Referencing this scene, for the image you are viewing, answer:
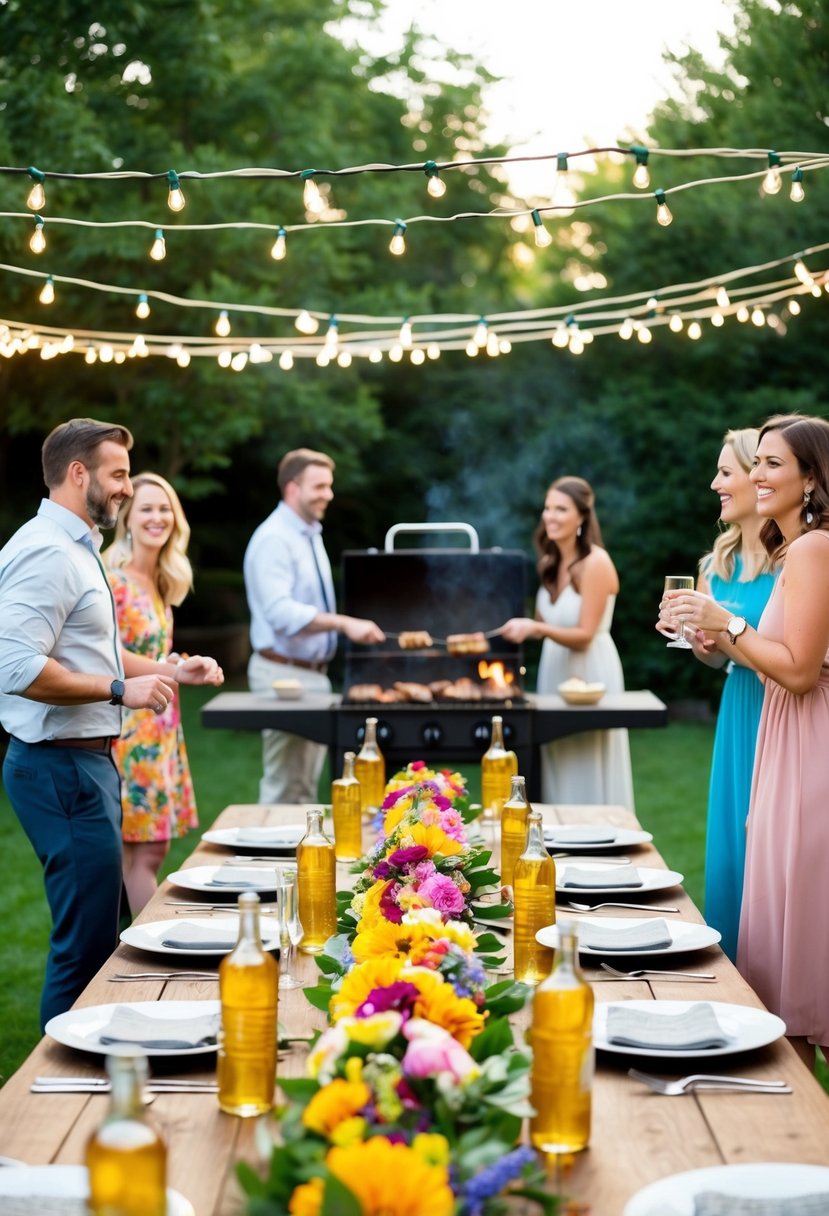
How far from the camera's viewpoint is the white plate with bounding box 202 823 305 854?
3.44 m

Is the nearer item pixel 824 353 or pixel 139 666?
pixel 139 666

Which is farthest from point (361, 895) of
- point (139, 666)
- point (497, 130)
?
point (497, 130)

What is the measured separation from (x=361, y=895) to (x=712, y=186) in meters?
11.7

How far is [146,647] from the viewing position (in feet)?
15.2

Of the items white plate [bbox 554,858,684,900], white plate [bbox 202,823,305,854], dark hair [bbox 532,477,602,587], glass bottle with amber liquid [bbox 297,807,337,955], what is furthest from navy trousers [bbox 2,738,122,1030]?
dark hair [bbox 532,477,602,587]

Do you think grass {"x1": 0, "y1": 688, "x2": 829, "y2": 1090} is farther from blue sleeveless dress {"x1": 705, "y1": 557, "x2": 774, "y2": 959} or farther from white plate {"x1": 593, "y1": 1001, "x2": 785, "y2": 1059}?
white plate {"x1": 593, "y1": 1001, "x2": 785, "y2": 1059}

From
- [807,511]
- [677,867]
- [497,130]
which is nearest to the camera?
[807,511]

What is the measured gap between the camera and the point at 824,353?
42.4ft

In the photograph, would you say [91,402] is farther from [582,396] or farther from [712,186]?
[712,186]

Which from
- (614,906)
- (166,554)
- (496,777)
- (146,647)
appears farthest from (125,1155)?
(166,554)

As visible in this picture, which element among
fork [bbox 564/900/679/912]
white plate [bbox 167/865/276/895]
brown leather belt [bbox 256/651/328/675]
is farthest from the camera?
brown leather belt [bbox 256/651/328/675]

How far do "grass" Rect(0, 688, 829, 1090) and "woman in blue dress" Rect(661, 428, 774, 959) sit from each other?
25.7 inches

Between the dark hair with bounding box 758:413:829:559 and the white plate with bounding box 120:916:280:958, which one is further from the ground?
the dark hair with bounding box 758:413:829:559

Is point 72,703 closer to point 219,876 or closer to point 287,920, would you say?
point 219,876
